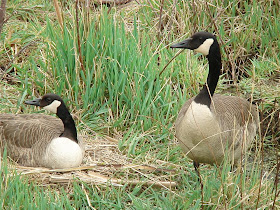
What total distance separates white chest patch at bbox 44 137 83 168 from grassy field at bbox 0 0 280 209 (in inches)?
11.3

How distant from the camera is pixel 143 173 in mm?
4855

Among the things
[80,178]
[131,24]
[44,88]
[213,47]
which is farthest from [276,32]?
[80,178]

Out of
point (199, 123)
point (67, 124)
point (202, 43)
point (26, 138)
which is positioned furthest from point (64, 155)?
point (202, 43)

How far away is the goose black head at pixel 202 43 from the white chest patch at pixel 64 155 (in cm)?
126

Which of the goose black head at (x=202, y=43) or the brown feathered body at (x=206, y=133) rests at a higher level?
the goose black head at (x=202, y=43)

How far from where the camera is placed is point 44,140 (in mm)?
5004

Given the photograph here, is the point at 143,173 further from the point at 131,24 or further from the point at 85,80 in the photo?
the point at 131,24

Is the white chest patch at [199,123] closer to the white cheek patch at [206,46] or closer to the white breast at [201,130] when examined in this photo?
the white breast at [201,130]

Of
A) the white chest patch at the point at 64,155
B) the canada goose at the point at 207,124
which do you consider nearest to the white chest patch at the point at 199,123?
the canada goose at the point at 207,124

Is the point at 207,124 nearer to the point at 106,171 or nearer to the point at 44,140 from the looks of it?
the point at 106,171

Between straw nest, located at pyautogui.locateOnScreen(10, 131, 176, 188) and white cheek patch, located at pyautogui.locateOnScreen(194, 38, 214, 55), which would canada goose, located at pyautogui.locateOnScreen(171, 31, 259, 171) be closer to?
white cheek patch, located at pyautogui.locateOnScreen(194, 38, 214, 55)

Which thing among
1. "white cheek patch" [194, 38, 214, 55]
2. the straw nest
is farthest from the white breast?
"white cheek patch" [194, 38, 214, 55]

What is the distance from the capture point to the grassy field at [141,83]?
4.18 metres

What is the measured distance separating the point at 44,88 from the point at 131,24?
68.8 inches
